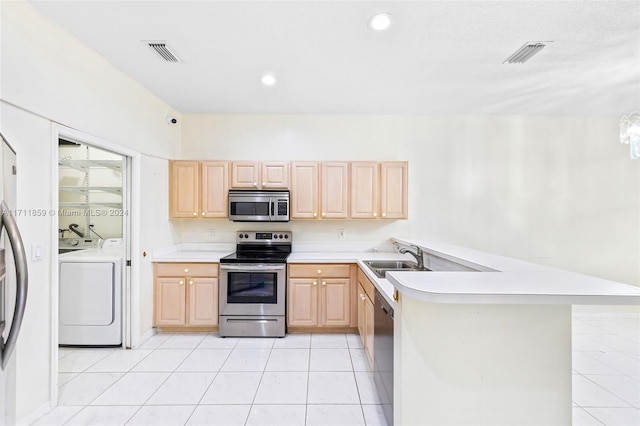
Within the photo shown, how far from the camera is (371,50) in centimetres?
232

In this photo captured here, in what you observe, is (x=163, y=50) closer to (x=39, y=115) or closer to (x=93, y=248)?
(x=39, y=115)

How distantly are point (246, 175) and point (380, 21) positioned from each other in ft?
7.55

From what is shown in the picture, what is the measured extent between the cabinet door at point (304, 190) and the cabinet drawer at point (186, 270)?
116 centimetres

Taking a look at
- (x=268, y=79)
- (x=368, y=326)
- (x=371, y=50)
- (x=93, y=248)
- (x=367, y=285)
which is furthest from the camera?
(x=93, y=248)

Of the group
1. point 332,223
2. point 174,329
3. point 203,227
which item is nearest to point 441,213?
point 332,223

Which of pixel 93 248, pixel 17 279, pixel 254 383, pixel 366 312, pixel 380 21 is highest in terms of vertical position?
pixel 380 21

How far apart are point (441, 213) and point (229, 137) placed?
10.2 feet

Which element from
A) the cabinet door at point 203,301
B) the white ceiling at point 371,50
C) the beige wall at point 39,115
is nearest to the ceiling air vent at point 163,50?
the white ceiling at point 371,50

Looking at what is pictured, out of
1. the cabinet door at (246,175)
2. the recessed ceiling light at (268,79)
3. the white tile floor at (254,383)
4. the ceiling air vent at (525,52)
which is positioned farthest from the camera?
the cabinet door at (246,175)

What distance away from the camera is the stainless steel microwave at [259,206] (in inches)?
138

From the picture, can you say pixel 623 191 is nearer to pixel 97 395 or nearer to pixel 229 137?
pixel 229 137

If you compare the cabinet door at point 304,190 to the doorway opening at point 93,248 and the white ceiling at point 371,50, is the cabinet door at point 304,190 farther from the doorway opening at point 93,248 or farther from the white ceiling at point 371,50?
the doorway opening at point 93,248

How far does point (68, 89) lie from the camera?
2145 mm

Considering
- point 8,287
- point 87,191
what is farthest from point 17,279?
point 87,191
